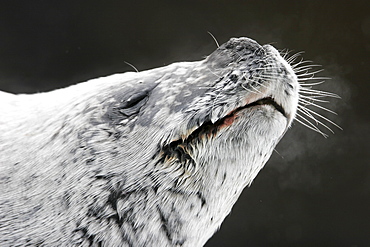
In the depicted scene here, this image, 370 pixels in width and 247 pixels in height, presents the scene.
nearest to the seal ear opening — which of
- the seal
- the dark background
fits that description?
the seal

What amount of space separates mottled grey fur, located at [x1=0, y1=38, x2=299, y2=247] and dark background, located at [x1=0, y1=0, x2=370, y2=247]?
1661mm

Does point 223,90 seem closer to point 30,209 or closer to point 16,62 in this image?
point 30,209

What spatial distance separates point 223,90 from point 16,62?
2.18 metres

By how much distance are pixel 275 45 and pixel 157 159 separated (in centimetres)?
191

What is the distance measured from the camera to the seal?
5.05ft

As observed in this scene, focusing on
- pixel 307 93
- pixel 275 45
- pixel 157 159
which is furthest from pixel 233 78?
pixel 275 45

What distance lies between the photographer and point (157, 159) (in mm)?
1572

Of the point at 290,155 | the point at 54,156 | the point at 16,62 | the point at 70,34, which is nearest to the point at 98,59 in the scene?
the point at 70,34

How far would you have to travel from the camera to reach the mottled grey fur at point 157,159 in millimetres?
1540

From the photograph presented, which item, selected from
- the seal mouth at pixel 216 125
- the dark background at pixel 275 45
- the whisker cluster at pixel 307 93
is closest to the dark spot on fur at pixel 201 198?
the seal mouth at pixel 216 125

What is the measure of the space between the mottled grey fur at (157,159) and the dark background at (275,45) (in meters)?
1.66

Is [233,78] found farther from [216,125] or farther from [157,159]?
[157,159]

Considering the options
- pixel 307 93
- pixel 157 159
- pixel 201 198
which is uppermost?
pixel 307 93

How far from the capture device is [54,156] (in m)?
1.66
